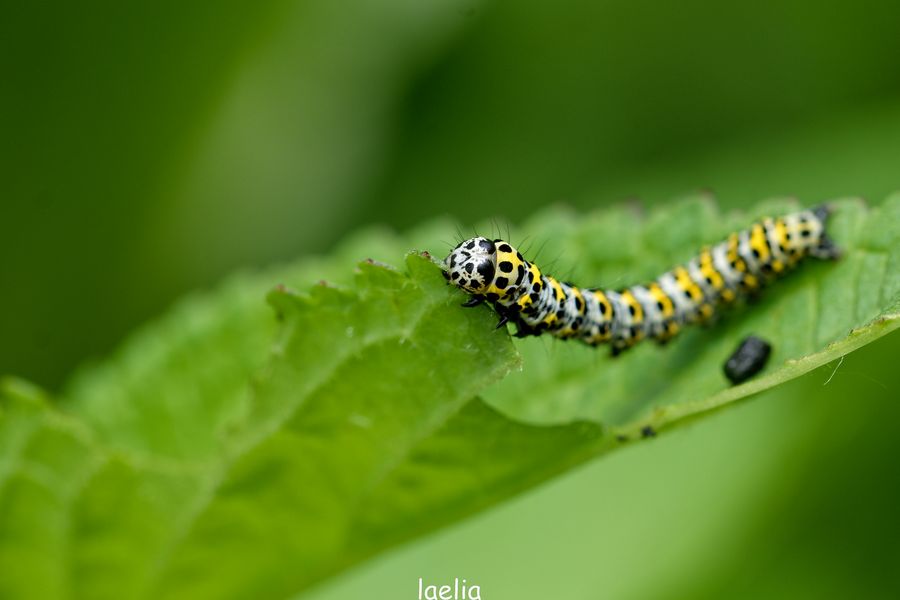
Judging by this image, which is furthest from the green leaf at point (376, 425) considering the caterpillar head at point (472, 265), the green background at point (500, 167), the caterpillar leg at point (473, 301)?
the green background at point (500, 167)

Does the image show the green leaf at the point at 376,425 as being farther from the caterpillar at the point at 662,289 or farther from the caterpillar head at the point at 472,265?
the caterpillar head at the point at 472,265

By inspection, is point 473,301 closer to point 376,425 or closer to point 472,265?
point 472,265

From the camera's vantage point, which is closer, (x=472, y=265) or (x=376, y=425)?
(x=376, y=425)

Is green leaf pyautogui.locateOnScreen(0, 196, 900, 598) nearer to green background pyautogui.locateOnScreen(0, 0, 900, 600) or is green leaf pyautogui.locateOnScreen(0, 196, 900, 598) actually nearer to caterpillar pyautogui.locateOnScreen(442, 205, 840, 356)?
caterpillar pyautogui.locateOnScreen(442, 205, 840, 356)

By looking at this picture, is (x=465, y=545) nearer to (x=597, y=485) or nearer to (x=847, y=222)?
(x=597, y=485)

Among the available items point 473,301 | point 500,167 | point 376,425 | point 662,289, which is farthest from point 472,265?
point 500,167

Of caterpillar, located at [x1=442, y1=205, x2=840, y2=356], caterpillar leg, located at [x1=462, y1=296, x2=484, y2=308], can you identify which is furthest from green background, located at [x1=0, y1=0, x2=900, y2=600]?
caterpillar leg, located at [x1=462, y1=296, x2=484, y2=308]
